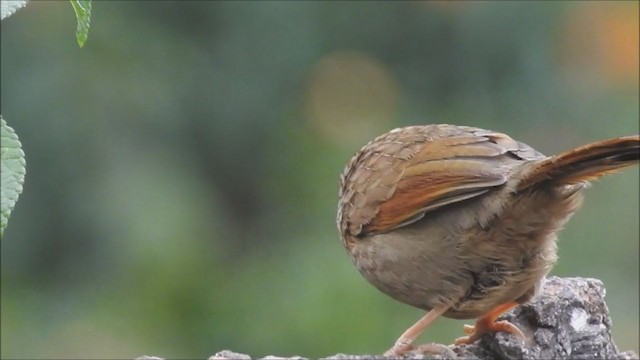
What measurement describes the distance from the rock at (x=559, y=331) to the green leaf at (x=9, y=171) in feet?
5.66

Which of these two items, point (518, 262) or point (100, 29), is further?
point (100, 29)

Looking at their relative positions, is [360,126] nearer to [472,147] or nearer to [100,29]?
[100,29]

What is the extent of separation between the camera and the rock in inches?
151

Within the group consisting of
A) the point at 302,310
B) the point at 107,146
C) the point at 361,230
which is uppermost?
the point at 107,146

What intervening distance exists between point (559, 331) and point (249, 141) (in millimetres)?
5226

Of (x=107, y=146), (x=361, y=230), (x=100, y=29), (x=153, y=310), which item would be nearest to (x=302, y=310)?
(x=153, y=310)

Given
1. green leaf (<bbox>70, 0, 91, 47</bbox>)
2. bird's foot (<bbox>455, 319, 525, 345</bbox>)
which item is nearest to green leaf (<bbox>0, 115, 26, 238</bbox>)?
green leaf (<bbox>70, 0, 91, 47</bbox>)

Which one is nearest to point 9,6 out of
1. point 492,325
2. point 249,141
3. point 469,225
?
point 469,225

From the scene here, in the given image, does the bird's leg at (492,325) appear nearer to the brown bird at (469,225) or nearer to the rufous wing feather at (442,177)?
the brown bird at (469,225)

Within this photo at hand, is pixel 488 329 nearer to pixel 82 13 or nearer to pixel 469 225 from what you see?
pixel 469 225

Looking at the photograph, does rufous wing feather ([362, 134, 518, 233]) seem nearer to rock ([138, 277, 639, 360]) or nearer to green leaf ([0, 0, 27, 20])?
rock ([138, 277, 639, 360])

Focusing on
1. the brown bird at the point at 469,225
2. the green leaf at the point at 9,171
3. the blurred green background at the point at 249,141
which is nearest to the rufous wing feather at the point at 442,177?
the brown bird at the point at 469,225

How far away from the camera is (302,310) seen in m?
7.39

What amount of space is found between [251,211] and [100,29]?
157 cm
